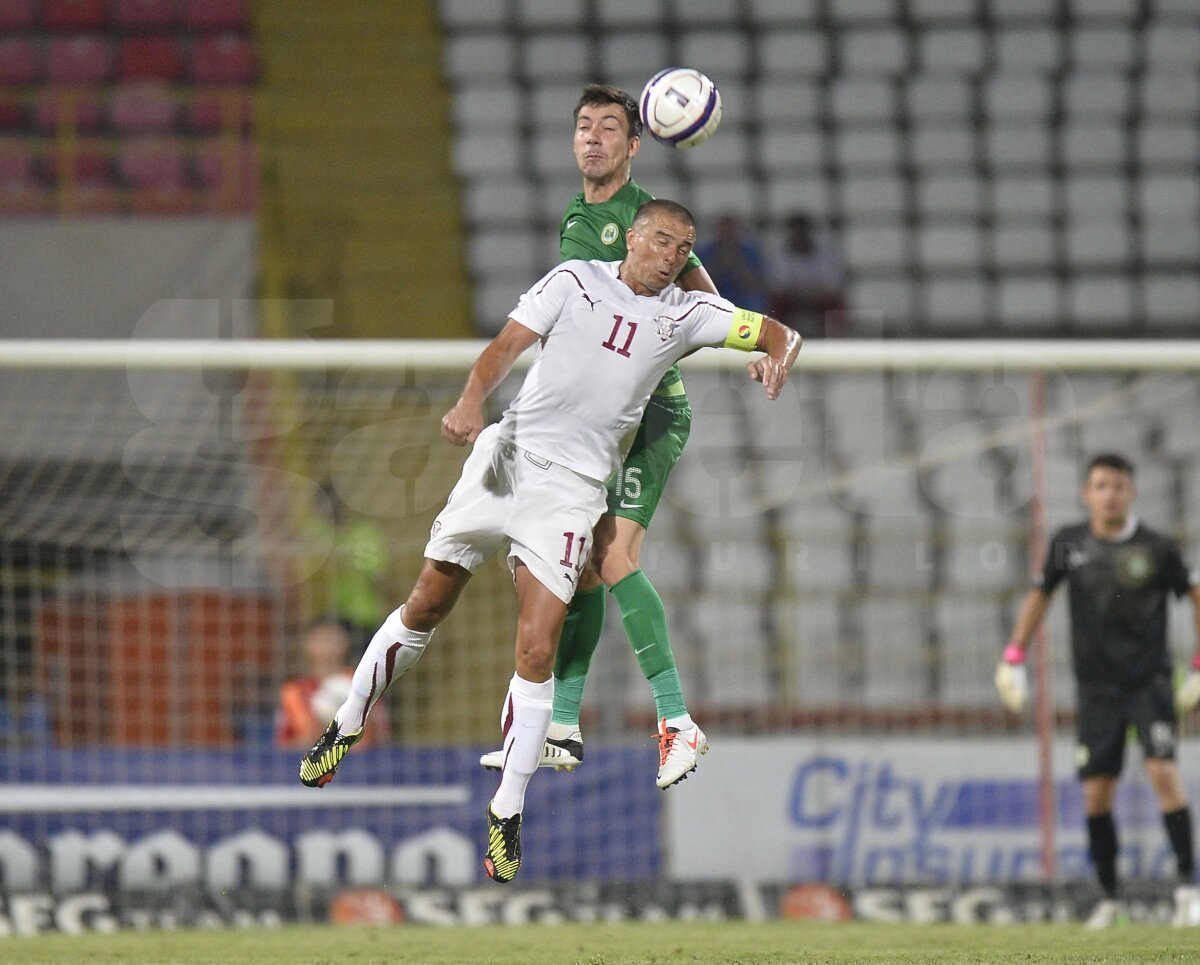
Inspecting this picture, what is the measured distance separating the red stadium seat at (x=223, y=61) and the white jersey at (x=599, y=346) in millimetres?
10190

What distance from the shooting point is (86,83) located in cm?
1524

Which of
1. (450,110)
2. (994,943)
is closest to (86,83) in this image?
(450,110)

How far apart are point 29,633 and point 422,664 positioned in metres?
2.23

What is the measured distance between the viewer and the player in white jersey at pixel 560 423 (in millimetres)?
6102

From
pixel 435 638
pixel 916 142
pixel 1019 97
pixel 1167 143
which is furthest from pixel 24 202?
pixel 1167 143

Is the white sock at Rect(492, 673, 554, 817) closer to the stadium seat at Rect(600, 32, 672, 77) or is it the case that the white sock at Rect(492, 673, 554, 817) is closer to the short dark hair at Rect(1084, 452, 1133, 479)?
the short dark hair at Rect(1084, 452, 1133, 479)

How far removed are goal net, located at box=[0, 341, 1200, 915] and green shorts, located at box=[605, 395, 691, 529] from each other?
2440mm

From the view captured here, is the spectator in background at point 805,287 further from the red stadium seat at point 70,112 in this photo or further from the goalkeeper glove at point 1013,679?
the red stadium seat at point 70,112

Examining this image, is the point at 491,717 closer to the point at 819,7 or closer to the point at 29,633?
the point at 29,633

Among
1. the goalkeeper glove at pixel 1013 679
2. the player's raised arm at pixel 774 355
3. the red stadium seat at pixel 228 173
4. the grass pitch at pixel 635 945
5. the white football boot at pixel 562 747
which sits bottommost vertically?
the grass pitch at pixel 635 945

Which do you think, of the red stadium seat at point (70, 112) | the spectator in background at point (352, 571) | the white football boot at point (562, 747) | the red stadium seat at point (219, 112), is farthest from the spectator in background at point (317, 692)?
the red stadium seat at point (70, 112)

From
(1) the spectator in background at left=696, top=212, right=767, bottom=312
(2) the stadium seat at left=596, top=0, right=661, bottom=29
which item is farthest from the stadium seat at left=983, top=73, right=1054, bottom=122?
(1) the spectator in background at left=696, top=212, right=767, bottom=312

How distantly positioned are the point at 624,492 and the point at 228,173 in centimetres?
845

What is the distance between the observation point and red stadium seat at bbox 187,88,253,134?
579 inches
